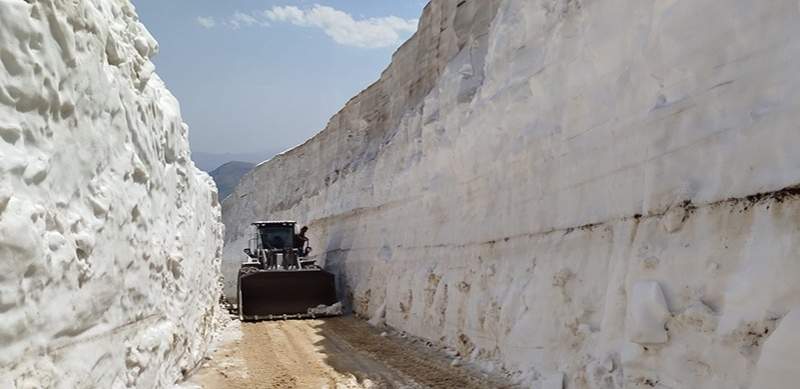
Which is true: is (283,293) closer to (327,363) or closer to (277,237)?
(277,237)

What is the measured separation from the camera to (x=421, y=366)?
286 inches

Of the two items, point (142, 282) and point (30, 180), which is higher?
point (30, 180)

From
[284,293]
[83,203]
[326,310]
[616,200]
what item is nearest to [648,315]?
[616,200]

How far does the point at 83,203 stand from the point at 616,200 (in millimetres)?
4475

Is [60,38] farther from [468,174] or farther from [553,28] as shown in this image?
[468,174]

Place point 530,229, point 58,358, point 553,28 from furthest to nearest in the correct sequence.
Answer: point 553,28, point 530,229, point 58,358

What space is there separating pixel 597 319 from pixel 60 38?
15.8 ft

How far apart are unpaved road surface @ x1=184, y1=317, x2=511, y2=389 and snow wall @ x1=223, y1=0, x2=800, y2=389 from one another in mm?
549

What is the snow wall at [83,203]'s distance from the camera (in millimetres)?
2555

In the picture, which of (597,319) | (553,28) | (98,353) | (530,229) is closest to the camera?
(98,353)

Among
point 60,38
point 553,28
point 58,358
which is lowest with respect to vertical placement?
point 58,358

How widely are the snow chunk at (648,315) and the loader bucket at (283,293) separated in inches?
381

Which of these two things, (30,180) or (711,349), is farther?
(711,349)

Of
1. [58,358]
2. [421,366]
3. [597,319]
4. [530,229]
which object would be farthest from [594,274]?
→ [58,358]
